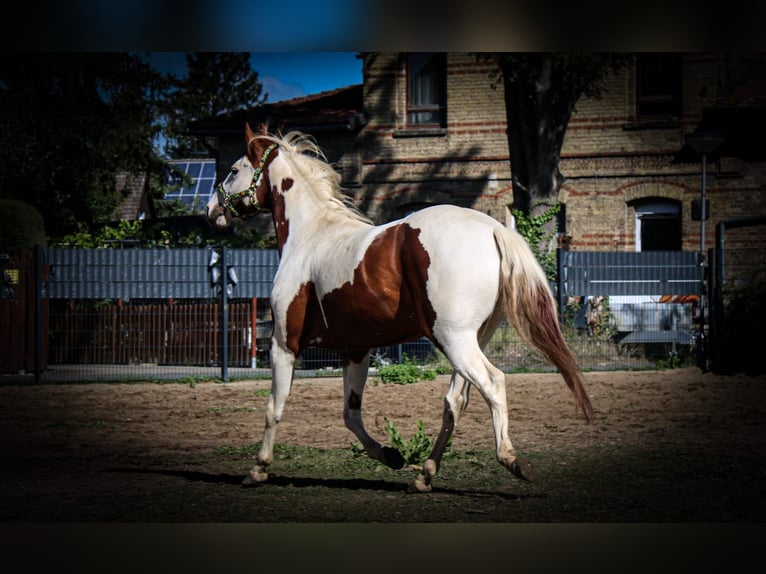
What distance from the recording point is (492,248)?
4422 millimetres

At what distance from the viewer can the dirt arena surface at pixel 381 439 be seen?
4.45 meters

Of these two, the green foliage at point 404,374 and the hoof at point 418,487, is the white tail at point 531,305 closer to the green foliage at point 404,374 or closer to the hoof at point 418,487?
the hoof at point 418,487

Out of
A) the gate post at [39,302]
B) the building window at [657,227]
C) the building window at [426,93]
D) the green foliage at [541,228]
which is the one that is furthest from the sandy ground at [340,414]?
the building window at [426,93]

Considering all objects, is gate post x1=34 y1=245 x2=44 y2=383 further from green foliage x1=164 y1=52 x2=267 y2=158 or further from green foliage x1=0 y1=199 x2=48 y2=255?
green foliage x1=164 y1=52 x2=267 y2=158

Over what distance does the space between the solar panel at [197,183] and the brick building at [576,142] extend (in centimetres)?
44

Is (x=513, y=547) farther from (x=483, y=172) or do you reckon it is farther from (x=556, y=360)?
(x=483, y=172)

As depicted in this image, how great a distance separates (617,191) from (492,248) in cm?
592

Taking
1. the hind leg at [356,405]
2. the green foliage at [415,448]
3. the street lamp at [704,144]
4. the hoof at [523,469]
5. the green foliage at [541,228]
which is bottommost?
the green foliage at [415,448]

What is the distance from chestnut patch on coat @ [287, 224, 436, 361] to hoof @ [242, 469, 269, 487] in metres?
0.77

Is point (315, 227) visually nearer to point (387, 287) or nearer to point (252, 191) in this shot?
point (252, 191)

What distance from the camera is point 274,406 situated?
16.2ft

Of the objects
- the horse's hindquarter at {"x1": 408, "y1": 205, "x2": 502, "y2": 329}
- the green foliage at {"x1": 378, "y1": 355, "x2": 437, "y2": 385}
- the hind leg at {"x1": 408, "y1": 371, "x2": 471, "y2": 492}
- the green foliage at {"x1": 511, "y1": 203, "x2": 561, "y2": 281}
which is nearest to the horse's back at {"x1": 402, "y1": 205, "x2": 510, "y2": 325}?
the horse's hindquarter at {"x1": 408, "y1": 205, "x2": 502, "y2": 329}

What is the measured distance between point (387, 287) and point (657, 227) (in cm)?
629

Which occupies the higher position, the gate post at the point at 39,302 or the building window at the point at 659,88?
the building window at the point at 659,88
